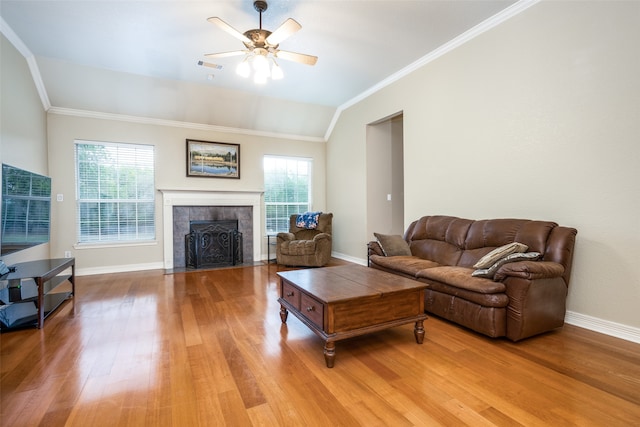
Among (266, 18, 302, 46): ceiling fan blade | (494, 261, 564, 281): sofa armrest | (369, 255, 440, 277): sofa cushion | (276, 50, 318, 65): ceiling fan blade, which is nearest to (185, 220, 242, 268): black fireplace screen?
(369, 255, 440, 277): sofa cushion

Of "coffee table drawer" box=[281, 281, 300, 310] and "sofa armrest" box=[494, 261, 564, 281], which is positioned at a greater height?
"sofa armrest" box=[494, 261, 564, 281]

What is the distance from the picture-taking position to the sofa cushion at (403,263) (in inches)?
126

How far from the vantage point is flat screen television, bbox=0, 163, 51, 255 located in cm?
283

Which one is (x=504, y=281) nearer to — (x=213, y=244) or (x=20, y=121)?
(x=213, y=244)

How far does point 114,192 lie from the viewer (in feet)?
16.8

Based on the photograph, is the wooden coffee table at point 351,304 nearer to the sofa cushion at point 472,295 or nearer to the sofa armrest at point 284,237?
the sofa cushion at point 472,295

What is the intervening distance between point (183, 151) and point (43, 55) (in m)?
2.18

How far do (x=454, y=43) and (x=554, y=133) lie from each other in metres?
1.72

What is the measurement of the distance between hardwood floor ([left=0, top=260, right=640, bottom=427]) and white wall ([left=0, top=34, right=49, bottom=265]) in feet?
6.71

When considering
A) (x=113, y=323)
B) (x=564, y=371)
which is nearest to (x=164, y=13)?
(x=113, y=323)

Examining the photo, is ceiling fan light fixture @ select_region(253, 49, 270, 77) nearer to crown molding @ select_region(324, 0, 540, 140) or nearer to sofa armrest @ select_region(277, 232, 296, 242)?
crown molding @ select_region(324, 0, 540, 140)

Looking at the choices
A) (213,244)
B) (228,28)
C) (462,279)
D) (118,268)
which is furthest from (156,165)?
(462,279)

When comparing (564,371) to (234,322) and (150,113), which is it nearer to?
(234,322)

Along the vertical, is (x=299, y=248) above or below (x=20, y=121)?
below
